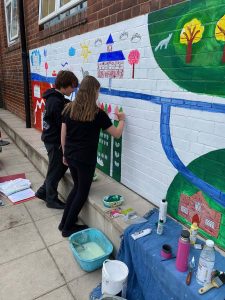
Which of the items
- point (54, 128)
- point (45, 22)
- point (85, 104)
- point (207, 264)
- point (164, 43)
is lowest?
point (207, 264)

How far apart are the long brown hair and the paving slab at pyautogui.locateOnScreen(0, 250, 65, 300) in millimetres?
1385

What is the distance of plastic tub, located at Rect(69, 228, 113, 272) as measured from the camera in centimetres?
232

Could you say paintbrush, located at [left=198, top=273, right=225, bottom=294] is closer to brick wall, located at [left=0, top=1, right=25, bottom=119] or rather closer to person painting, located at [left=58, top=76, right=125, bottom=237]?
person painting, located at [left=58, top=76, right=125, bottom=237]

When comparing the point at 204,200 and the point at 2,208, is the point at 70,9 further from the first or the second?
the point at 204,200

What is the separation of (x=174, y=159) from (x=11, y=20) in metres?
7.57

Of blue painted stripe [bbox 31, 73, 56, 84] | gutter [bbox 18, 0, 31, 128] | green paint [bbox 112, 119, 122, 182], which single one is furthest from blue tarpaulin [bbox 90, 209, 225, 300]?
gutter [bbox 18, 0, 31, 128]

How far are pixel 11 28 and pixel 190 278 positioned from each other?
8.44 meters

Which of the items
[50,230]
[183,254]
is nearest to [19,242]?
[50,230]

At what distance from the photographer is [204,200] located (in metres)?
2.13

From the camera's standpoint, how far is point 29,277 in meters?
2.29

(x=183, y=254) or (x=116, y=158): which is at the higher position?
(x=116, y=158)

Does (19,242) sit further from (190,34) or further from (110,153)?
(190,34)

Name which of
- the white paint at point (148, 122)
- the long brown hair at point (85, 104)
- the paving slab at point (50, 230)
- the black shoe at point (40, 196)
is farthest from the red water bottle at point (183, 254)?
the black shoe at point (40, 196)

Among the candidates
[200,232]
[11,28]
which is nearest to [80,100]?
[200,232]
